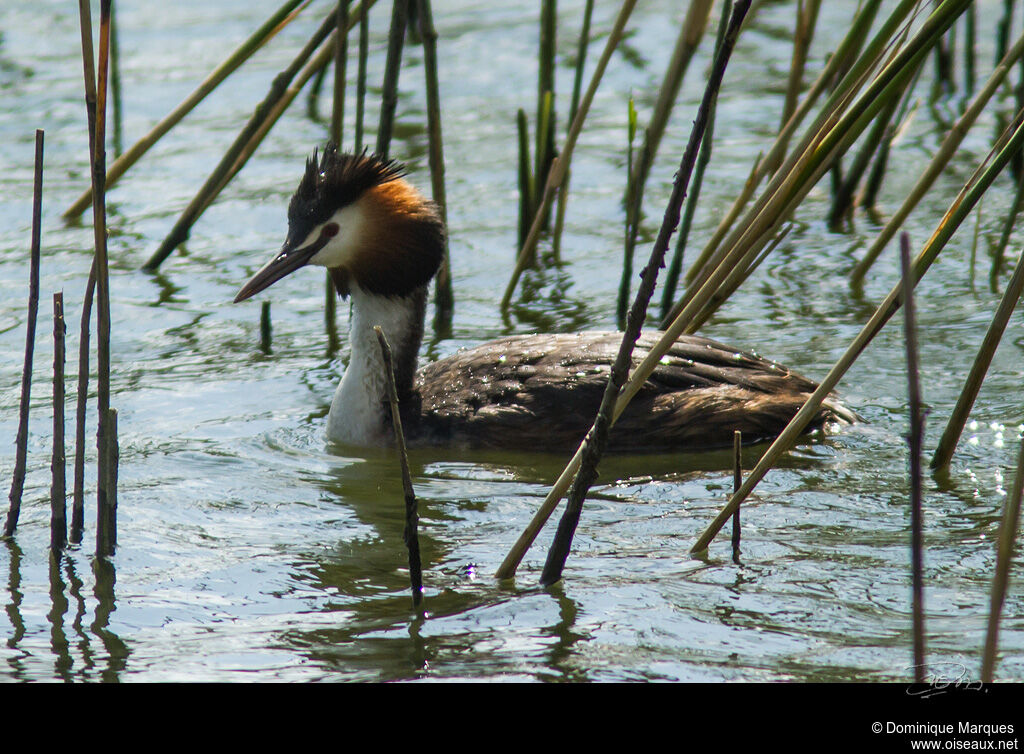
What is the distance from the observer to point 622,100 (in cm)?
1034

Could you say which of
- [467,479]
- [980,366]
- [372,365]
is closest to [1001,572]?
[980,366]

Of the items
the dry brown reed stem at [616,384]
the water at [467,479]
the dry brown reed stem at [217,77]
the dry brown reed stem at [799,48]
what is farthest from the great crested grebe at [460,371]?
the dry brown reed stem at [616,384]

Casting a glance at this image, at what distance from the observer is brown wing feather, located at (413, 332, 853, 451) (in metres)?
5.51

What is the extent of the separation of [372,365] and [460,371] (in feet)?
1.19

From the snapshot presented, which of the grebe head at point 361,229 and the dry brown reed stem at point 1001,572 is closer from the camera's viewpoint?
the dry brown reed stem at point 1001,572

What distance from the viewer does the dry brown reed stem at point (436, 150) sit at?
6.01 metres

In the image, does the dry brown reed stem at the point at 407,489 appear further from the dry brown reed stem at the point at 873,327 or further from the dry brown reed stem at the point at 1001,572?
the dry brown reed stem at the point at 1001,572

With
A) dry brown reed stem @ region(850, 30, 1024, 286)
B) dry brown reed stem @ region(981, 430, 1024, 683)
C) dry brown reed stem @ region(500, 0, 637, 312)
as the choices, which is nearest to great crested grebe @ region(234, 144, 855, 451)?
dry brown reed stem @ region(500, 0, 637, 312)

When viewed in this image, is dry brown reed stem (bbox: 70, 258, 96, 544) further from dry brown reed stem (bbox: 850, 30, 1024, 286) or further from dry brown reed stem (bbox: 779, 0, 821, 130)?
dry brown reed stem (bbox: 779, 0, 821, 130)

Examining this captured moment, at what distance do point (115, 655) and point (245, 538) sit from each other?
95cm

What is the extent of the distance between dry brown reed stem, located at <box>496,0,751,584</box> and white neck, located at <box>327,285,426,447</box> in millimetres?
1845

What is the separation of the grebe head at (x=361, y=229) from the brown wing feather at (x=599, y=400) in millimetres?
530

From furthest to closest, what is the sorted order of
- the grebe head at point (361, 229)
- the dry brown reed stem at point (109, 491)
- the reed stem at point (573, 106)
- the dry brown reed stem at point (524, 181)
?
the dry brown reed stem at point (524, 181), the reed stem at point (573, 106), the grebe head at point (361, 229), the dry brown reed stem at point (109, 491)

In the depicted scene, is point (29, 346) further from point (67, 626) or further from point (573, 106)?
point (573, 106)
